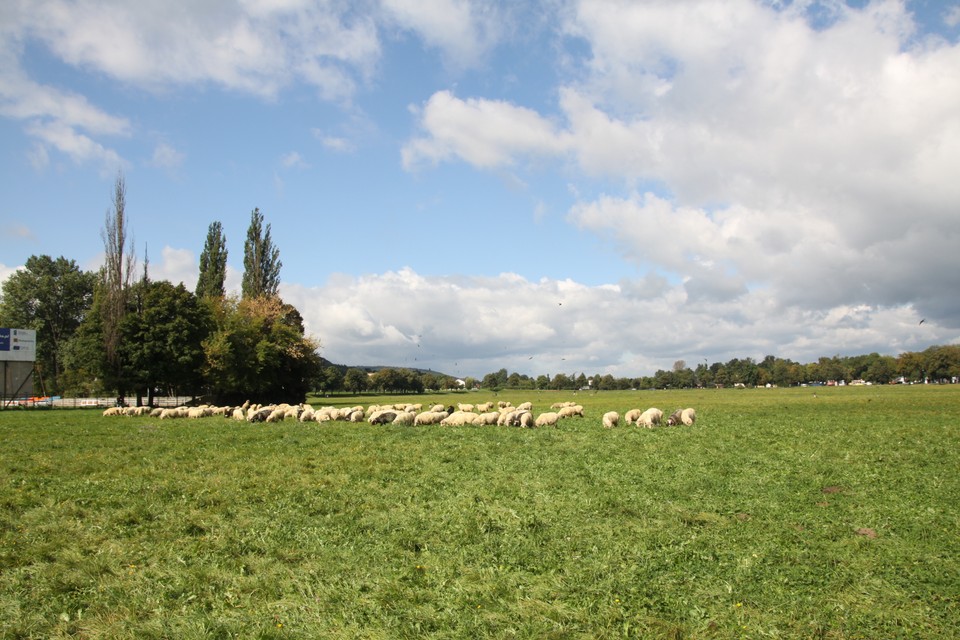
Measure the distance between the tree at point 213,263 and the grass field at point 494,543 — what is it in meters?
58.6

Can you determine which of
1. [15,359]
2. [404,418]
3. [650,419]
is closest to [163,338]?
[15,359]

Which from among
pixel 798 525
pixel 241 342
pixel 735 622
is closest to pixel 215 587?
pixel 735 622

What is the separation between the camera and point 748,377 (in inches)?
7288

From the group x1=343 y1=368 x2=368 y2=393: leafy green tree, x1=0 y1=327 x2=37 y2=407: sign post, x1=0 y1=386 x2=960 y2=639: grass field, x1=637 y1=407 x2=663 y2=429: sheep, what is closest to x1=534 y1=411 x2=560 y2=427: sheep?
x1=637 y1=407 x2=663 y2=429: sheep

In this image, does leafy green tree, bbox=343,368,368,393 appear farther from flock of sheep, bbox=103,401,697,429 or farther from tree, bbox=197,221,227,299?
flock of sheep, bbox=103,401,697,429

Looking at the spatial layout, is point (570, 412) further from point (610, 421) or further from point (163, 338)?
point (163, 338)

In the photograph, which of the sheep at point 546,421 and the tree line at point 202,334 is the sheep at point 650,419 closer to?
the sheep at point 546,421

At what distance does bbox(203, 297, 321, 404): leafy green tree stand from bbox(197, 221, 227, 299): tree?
34.7 ft

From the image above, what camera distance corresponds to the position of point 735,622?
770cm

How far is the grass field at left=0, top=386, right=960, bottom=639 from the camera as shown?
801 centimetres

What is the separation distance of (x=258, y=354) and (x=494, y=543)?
5108 cm

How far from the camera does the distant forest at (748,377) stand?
152125 mm

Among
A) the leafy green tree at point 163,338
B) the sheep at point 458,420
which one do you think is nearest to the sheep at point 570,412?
the sheep at point 458,420

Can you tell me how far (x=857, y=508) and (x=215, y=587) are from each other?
38.4 ft
